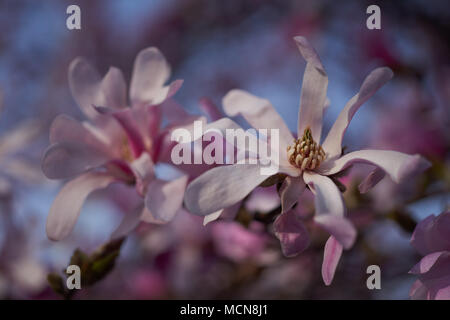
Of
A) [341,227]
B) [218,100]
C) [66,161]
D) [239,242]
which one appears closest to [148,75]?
[66,161]

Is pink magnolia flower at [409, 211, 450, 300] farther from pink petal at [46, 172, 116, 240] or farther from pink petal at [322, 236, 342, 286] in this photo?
pink petal at [46, 172, 116, 240]

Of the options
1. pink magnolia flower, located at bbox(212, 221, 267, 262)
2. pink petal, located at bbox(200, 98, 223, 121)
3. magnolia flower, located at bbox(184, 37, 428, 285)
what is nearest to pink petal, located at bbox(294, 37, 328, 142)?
magnolia flower, located at bbox(184, 37, 428, 285)

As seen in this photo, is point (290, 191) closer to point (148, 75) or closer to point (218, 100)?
point (148, 75)

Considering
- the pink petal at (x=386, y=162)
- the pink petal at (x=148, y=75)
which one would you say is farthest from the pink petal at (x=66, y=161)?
the pink petal at (x=386, y=162)

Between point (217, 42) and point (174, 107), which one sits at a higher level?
point (217, 42)
